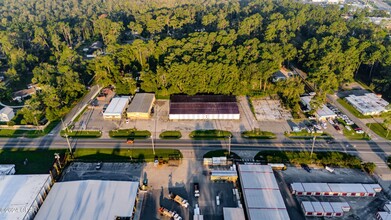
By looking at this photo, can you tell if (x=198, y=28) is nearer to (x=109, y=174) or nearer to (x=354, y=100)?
(x=354, y=100)

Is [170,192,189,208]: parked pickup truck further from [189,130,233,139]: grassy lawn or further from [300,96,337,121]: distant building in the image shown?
[300,96,337,121]: distant building

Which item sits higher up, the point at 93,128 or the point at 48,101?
the point at 48,101

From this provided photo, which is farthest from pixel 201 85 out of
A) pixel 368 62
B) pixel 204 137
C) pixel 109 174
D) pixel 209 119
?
pixel 368 62

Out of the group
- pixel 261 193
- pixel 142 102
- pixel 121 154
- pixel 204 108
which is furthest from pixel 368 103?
pixel 121 154

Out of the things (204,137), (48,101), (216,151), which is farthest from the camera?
(48,101)

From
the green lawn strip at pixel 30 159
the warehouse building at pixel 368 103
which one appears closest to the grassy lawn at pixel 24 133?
the green lawn strip at pixel 30 159

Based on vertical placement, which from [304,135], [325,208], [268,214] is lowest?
[268,214]

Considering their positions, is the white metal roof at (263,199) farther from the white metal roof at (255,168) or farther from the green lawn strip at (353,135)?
the green lawn strip at (353,135)

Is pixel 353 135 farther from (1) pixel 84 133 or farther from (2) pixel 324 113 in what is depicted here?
(1) pixel 84 133
